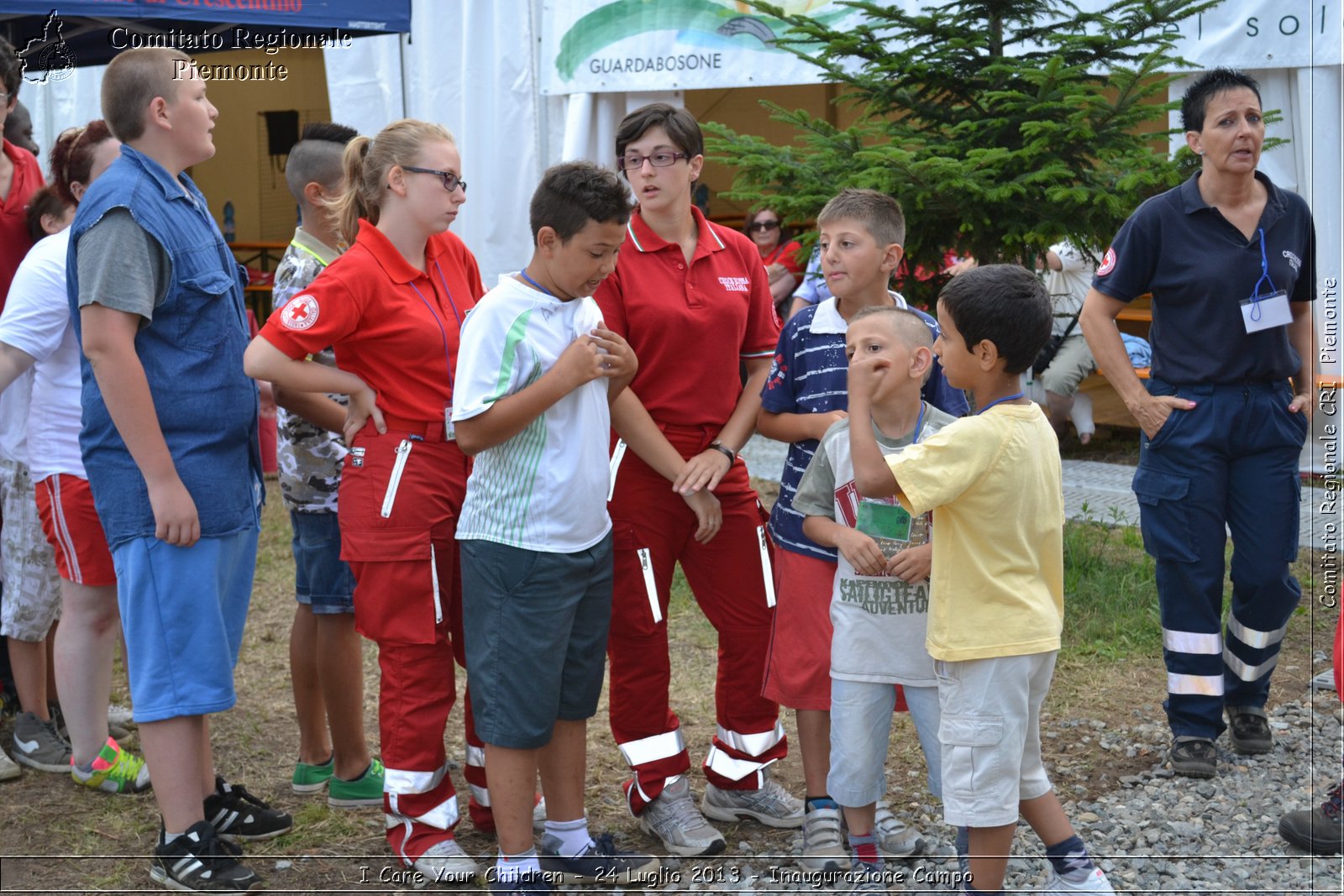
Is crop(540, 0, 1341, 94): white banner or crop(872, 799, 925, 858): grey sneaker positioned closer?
crop(872, 799, 925, 858): grey sneaker

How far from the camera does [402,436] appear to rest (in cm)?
331

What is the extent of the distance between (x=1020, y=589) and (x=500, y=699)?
1.25m

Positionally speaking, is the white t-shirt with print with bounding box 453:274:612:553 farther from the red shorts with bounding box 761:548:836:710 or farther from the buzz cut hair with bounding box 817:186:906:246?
the buzz cut hair with bounding box 817:186:906:246

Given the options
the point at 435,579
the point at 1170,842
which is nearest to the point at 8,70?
the point at 435,579

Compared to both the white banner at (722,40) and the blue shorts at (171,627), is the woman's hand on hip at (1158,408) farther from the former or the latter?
the white banner at (722,40)

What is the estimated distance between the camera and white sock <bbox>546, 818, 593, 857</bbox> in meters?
3.34

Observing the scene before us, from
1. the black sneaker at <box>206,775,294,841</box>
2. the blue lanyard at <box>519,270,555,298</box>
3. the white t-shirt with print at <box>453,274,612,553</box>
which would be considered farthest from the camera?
the black sneaker at <box>206,775,294,841</box>

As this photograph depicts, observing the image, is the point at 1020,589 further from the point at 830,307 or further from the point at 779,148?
the point at 779,148

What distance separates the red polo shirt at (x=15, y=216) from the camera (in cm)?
438

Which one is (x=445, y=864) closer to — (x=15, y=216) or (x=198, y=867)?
(x=198, y=867)

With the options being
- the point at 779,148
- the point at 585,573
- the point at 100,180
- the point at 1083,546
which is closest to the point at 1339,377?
the point at 1083,546

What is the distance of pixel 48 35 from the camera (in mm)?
6012

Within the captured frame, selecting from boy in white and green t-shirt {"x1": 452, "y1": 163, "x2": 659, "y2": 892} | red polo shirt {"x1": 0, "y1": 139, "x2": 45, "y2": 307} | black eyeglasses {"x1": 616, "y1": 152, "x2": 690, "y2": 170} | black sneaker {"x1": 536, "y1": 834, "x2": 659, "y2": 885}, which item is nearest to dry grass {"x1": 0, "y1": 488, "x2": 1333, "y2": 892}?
black sneaker {"x1": 536, "y1": 834, "x2": 659, "y2": 885}

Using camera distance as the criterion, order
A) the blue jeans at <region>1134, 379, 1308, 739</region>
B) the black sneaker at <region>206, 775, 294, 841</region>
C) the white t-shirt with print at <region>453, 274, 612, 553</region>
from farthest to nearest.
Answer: the blue jeans at <region>1134, 379, 1308, 739</region>, the black sneaker at <region>206, 775, 294, 841</region>, the white t-shirt with print at <region>453, 274, 612, 553</region>
